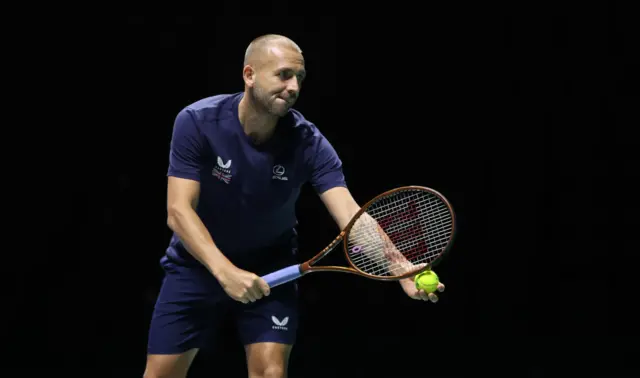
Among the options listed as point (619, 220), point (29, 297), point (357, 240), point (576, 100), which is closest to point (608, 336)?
point (619, 220)

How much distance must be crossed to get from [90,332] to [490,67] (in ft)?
9.95

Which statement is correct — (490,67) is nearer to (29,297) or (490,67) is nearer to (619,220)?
(619,220)

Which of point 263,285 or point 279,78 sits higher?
point 279,78

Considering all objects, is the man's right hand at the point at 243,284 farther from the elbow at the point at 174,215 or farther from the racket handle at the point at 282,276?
the elbow at the point at 174,215

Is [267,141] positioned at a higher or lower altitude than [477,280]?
higher

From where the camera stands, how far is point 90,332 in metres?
6.26

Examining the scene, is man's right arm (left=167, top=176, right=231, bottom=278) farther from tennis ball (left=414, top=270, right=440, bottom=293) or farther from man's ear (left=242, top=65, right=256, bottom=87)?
tennis ball (left=414, top=270, right=440, bottom=293)

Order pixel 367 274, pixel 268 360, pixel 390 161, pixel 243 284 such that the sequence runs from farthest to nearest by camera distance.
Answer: pixel 390 161
pixel 268 360
pixel 367 274
pixel 243 284

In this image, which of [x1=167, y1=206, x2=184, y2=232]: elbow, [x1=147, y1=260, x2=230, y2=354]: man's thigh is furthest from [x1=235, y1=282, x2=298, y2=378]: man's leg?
[x1=167, y1=206, x2=184, y2=232]: elbow

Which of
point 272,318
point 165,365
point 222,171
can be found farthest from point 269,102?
point 165,365

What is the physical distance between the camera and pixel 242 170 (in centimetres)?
377

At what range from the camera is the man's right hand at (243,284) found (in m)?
3.38

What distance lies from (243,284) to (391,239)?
0.72 meters

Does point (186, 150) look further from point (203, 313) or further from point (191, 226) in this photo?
point (203, 313)
